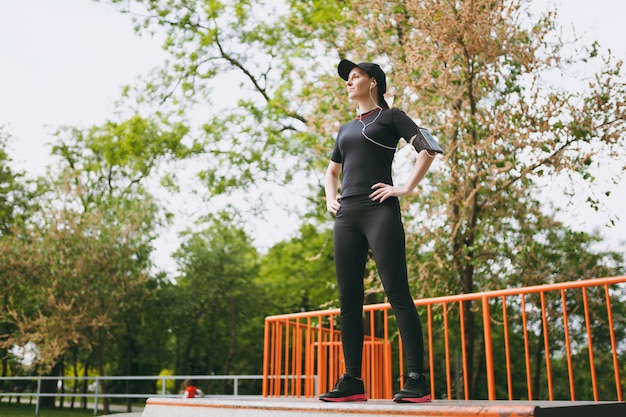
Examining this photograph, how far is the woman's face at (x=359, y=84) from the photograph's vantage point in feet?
9.37

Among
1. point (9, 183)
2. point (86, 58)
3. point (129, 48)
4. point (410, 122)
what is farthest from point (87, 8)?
point (410, 122)

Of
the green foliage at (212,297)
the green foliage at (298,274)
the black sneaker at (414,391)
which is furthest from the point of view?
the green foliage at (212,297)

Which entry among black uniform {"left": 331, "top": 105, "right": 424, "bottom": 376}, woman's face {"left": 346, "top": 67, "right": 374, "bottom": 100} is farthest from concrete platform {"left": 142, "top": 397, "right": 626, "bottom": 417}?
woman's face {"left": 346, "top": 67, "right": 374, "bottom": 100}

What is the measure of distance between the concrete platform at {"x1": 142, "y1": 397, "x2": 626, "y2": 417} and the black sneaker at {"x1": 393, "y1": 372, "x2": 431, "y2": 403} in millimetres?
78

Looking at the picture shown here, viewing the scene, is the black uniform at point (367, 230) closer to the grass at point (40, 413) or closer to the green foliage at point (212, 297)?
the grass at point (40, 413)

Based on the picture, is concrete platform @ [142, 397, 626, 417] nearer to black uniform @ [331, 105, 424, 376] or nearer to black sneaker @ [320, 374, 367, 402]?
black sneaker @ [320, 374, 367, 402]

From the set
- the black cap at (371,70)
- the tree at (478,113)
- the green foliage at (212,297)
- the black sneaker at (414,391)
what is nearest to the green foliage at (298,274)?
the green foliage at (212,297)

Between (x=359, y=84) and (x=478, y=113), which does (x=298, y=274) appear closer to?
(x=478, y=113)

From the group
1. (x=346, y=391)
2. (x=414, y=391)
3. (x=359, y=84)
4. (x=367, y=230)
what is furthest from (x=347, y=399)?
(x=359, y=84)

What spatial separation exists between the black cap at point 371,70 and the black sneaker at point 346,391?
55.4 inches

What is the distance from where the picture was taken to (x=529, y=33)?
25.2 ft

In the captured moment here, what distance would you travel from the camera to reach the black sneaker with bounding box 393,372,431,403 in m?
2.31

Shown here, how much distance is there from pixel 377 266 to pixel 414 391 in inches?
22.0

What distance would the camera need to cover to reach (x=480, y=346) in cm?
2016
